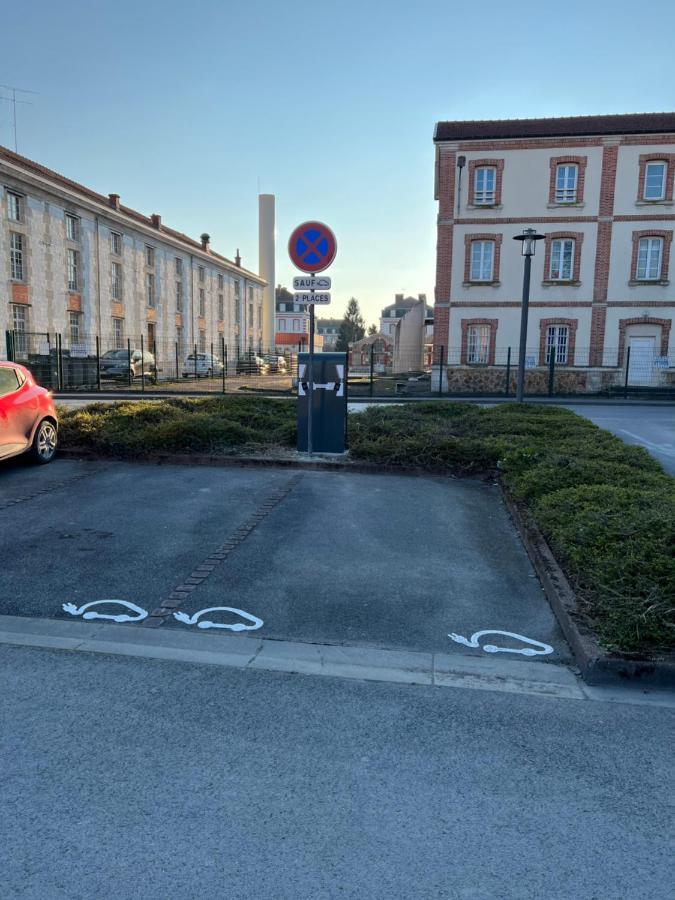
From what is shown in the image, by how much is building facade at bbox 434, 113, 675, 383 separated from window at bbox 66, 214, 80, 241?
2245 centimetres

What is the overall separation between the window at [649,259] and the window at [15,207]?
3130 centimetres

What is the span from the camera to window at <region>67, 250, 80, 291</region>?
40250 millimetres

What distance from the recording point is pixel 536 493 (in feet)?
22.8

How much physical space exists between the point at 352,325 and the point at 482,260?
101 meters

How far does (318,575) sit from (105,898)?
314cm

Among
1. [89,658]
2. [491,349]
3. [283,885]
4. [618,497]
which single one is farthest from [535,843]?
[491,349]

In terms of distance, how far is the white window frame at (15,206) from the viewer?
34703 mm

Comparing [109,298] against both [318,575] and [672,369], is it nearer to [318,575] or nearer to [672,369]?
[672,369]

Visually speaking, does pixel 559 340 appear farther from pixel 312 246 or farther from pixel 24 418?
pixel 24 418

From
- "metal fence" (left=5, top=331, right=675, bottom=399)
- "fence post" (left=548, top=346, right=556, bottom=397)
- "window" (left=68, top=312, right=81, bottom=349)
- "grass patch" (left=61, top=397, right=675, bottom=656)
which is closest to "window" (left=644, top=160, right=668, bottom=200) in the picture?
"metal fence" (left=5, top=331, right=675, bottom=399)

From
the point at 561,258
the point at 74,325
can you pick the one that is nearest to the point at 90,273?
the point at 74,325

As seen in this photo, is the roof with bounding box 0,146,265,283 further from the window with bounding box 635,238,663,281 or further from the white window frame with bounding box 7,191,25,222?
the window with bounding box 635,238,663,281

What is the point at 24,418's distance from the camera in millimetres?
8742

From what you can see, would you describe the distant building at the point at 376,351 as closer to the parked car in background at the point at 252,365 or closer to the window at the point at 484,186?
the parked car in background at the point at 252,365
